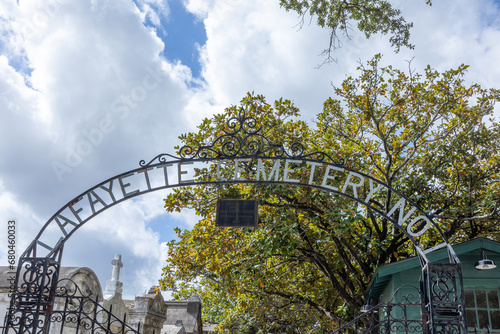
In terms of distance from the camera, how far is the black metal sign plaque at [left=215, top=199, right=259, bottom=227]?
315 inches

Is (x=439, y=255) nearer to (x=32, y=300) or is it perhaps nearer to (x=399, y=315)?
(x=399, y=315)

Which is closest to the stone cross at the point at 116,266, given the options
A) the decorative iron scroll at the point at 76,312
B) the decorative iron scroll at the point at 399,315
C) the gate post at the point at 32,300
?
the decorative iron scroll at the point at 76,312

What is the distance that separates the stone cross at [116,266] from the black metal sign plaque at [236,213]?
4.98 m

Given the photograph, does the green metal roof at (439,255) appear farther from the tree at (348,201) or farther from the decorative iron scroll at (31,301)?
the decorative iron scroll at (31,301)

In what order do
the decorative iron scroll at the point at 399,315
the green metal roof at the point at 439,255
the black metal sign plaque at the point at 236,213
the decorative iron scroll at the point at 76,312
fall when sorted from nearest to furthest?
the decorative iron scroll at the point at 399,315
the decorative iron scroll at the point at 76,312
the black metal sign plaque at the point at 236,213
the green metal roof at the point at 439,255

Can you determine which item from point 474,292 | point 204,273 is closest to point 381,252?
point 474,292

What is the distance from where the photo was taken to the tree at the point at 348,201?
12.8m

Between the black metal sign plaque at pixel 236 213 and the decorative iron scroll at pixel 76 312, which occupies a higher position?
the black metal sign plaque at pixel 236 213

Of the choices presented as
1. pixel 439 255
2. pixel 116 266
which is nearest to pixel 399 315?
pixel 439 255

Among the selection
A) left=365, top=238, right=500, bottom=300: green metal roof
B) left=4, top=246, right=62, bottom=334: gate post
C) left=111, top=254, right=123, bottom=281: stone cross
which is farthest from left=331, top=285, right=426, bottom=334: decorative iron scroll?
left=111, top=254, right=123, bottom=281: stone cross

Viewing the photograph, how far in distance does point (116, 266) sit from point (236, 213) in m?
5.42

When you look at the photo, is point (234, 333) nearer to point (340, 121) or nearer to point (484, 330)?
point (340, 121)

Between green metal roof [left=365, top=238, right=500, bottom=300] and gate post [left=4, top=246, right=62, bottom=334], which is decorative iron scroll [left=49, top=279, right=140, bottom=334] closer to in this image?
gate post [left=4, top=246, right=62, bottom=334]

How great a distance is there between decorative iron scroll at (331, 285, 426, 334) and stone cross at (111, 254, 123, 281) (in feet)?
19.0
